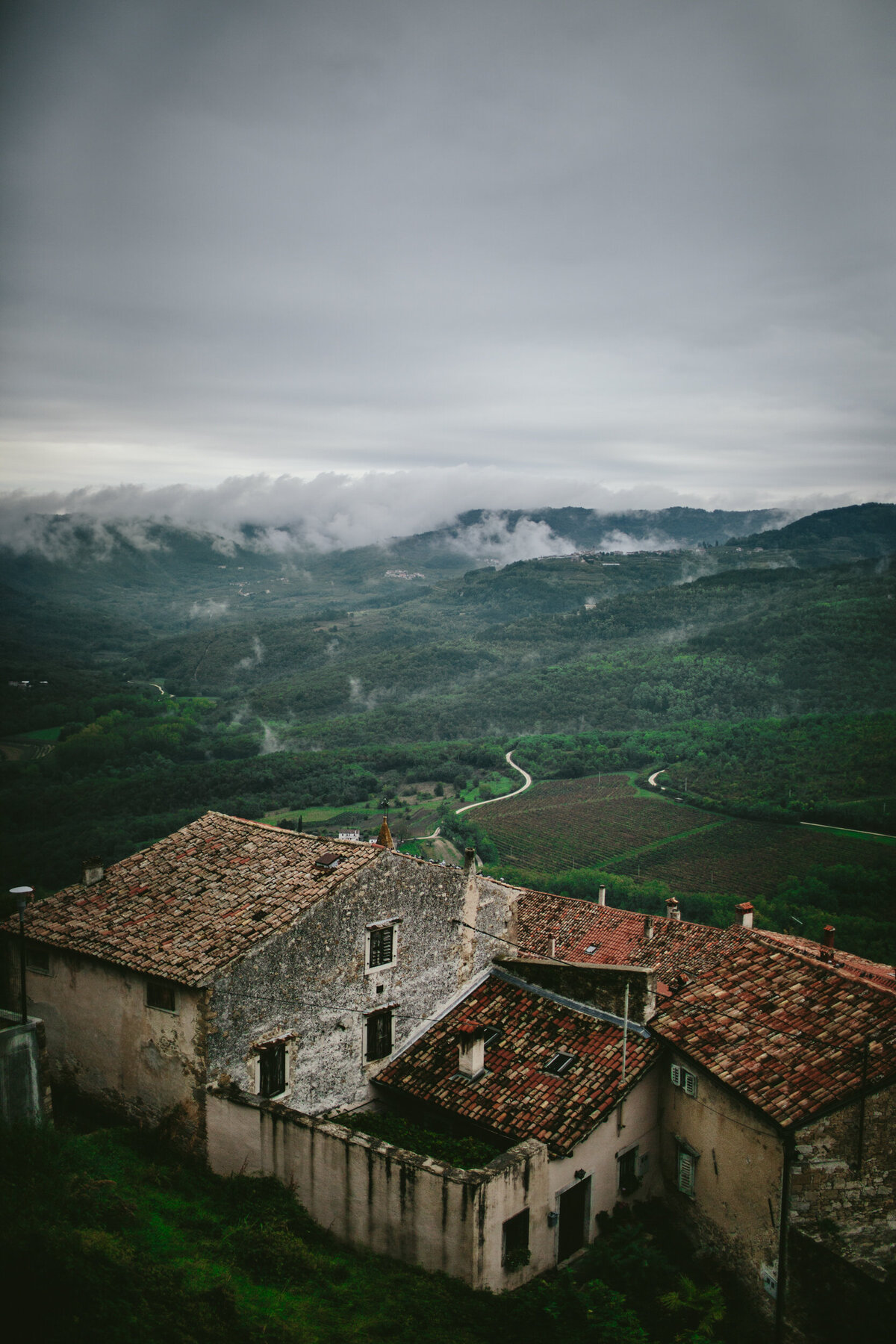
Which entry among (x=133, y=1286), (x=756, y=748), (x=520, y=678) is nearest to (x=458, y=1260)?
(x=133, y=1286)

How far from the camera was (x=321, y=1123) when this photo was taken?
47.8 feet

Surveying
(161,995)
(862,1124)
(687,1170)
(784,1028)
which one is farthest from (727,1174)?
(161,995)

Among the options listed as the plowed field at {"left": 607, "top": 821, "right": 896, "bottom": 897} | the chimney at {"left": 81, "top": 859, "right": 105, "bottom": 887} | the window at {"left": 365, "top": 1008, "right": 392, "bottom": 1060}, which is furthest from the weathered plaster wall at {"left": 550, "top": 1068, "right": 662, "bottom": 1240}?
the plowed field at {"left": 607, "top": 821, "right": 896, "bottom": 897}

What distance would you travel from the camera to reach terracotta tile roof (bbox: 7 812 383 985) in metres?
16.1

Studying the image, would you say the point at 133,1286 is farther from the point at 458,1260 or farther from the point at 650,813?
the point at 650,813

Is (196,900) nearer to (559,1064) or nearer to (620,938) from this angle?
(559,1064)

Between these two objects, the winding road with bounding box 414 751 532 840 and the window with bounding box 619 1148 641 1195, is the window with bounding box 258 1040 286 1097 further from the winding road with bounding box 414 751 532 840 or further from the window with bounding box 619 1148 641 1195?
the winding road with bounding box 414 751 532 840

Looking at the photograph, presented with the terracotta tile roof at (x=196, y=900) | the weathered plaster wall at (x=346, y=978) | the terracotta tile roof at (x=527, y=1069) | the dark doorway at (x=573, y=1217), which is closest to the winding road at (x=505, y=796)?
the weathered plaster wall at (x=346, y=978)

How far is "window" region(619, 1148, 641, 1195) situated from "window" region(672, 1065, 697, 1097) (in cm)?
158

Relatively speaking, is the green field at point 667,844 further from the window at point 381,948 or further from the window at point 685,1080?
the window at point 381,948

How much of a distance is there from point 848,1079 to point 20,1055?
13.8 m

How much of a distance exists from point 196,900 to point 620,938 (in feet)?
54.5

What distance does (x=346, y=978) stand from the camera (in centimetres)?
1770

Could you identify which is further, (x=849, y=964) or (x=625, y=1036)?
(x=849, y=964)
